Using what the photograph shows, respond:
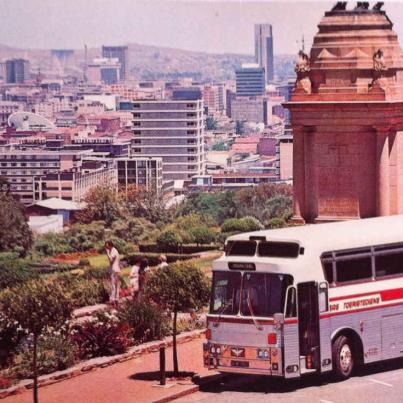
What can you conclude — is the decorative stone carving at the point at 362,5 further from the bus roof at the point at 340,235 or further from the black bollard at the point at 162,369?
the black bollard at the point at 162,369

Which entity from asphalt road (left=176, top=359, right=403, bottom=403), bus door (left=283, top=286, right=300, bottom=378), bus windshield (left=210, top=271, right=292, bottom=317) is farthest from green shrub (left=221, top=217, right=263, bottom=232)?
bus door (left=283, top=286, right=300, bottom=378)

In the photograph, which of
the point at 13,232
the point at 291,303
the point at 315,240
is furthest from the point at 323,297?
the point at 13,232

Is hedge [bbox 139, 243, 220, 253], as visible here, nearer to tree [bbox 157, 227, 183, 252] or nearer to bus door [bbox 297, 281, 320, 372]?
tree [bbox 157, 227, 183, 252]

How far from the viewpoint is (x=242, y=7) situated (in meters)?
48.1

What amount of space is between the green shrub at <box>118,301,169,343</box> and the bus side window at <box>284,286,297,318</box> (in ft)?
10.3

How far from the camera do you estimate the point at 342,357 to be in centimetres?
1928

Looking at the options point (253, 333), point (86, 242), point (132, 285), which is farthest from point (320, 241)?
point (86, 242)

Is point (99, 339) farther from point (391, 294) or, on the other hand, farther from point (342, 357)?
point (391, 294)

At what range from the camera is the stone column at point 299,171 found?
29.7 meters

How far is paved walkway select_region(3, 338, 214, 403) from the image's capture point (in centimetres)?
1797

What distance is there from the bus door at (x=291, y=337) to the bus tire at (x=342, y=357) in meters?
0.64

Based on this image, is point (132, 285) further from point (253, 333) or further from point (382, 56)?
point (382, 56)

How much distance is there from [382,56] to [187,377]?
441 inches

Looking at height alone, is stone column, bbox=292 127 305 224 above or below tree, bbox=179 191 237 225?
above
